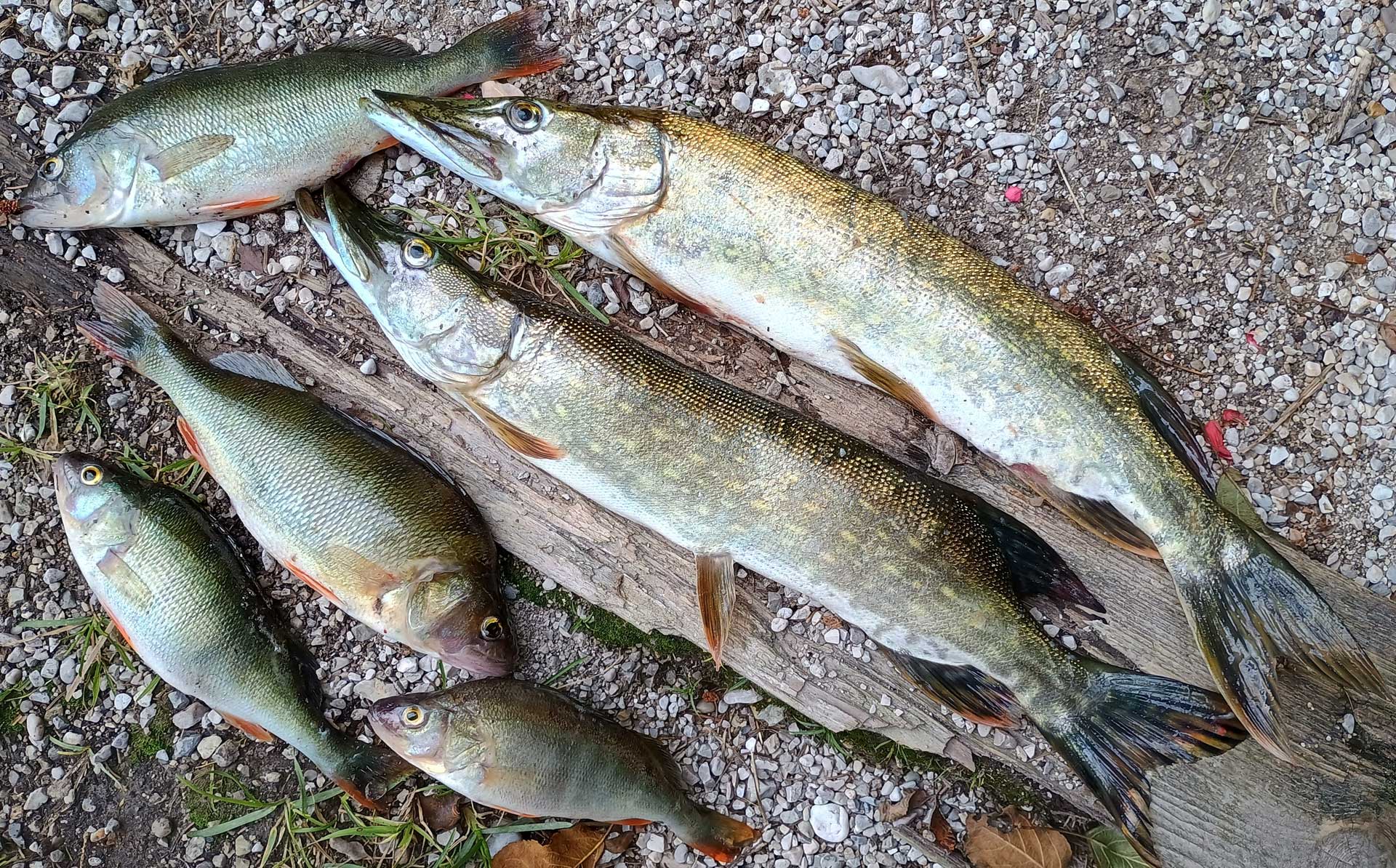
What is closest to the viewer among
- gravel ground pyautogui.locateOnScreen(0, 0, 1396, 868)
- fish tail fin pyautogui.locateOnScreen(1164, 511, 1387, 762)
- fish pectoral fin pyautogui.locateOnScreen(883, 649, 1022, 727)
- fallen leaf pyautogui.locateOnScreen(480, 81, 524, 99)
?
fish tail fin pyautogui.locateOnScreen(1164, 511, 1387, 762)

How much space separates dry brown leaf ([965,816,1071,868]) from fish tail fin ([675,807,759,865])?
40.3 inches

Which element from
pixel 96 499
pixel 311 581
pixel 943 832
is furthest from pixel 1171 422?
pixel 96 499

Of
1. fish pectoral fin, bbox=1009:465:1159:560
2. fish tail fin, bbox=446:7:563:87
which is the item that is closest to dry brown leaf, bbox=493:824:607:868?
fish pectoral fin, bbox=1009:465:1159:560

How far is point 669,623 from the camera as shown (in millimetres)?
3961

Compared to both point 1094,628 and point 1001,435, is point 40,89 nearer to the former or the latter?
point 1001,435

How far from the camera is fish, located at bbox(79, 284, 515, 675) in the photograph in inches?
142

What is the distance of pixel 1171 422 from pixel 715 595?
2056 mm

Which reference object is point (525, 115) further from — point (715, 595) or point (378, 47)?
point (715, 595)

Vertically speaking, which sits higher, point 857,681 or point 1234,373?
point 1234,373

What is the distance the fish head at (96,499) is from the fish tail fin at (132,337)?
0.47 m

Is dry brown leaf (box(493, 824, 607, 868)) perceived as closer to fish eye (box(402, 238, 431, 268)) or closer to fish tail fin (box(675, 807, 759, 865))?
fish tail fin (box(675, 807, 759, 865))

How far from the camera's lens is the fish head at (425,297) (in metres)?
3.58

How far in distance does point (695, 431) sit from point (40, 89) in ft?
12.1

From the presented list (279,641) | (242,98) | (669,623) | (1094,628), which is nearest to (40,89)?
(242,98)
